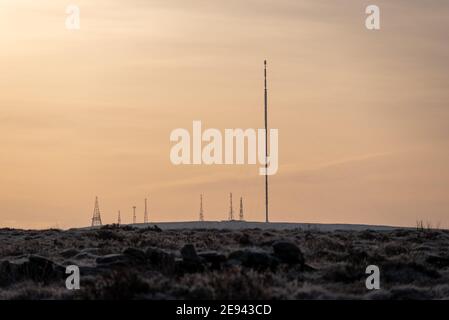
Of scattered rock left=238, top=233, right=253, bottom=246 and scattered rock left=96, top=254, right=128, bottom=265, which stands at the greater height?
scattered rock left=238, top=233, right=253, bottom=246

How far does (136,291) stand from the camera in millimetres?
23438

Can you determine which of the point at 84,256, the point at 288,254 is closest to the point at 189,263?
the point at 288,254

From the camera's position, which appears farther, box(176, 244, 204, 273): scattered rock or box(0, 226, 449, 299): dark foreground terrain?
box(176, 244, 204, 273): scattered rock

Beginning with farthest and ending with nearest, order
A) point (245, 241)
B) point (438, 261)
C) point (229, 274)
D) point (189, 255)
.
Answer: point (245, 241)
point (438, 261)
point (189, 255)
point (229, 274)

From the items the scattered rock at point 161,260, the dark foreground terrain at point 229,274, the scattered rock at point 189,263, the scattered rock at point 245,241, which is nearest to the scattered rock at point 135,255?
the dark foreground terrain at point 229,274

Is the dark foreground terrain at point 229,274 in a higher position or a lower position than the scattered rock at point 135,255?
lower

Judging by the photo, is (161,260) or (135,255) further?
(135,255)

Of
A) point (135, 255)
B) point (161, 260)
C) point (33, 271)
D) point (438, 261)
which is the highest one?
point (135, 255)

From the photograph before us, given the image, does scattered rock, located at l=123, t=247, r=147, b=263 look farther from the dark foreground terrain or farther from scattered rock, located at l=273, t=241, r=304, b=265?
scattered rock, located at l=273, t=241, r=304, b=265

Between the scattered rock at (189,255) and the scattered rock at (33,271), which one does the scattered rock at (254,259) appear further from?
the scattered rock at (33,271)

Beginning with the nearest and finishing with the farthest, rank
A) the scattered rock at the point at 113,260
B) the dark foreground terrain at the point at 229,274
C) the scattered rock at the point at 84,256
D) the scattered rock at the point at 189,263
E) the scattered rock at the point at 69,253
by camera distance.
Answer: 1. the dark foreground terrain at the point at 229,274
2. the scattered rock at the point at 189,263
3. the scattered rock at the point at 113,260
4. the scattered rock at the point at 84,256
5. the scattered rock at the point at 69,253

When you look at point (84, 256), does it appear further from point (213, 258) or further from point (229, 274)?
point (229, 274)

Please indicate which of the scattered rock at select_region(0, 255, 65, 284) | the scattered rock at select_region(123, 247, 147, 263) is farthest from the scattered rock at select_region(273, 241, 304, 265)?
the scattered rock at select_region(0, 255, 65, 284)
